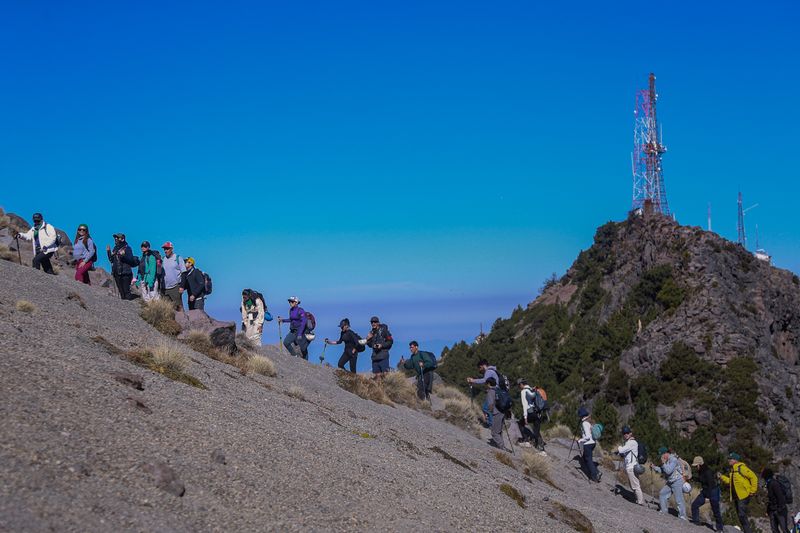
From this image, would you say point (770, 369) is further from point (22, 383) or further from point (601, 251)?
point (22, 383)

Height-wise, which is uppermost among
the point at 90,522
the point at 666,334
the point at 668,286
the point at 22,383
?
the point at 668,286

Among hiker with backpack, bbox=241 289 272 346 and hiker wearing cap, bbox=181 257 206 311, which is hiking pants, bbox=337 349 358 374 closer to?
hiker with backpack, bbox=241 289 272 346

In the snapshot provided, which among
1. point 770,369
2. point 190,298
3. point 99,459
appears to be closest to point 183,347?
point 190,298

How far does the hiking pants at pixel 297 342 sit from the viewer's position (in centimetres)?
2141

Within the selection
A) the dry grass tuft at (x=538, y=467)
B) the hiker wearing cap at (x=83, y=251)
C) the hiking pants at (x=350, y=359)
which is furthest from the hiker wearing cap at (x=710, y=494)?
the hiker wearing cap at (x=83, y=251)

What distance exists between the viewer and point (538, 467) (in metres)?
18.1

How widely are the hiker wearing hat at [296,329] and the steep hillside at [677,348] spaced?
64.1 ft

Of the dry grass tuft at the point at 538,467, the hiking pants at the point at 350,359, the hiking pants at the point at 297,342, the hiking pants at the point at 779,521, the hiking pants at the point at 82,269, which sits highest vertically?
the hiking pants at the point at 82,269

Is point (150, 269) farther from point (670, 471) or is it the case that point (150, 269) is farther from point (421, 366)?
point (670, 471)

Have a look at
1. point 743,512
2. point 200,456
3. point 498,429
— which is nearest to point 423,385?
point 498,429

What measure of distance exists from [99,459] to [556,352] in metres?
47.7

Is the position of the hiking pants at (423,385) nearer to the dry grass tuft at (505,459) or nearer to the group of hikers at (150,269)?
the dry grass tuft at (505,459)

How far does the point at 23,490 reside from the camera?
270 inches

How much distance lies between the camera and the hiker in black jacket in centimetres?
1703
